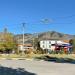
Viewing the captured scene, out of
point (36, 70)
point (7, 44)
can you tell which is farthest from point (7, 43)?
point (36, 70)

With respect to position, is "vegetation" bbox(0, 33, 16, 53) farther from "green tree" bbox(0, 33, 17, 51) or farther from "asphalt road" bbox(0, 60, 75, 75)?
"asphalt road" bbox(0, 60, 75, 75)

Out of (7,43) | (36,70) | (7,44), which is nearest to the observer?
(36,70)

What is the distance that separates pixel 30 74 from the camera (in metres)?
19.8

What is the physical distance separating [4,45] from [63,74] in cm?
7930

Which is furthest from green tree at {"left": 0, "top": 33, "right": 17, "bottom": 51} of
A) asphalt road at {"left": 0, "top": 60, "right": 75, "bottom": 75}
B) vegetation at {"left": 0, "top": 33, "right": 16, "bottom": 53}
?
asphalt road at {"left": 0, "top": 60, "right": 75, "bottom": 75}

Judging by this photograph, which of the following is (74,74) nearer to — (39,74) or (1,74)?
(39,74)

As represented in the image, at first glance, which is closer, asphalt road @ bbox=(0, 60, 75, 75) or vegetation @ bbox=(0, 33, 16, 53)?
asphalt road @ bbox=(0, 60, 75, 75)

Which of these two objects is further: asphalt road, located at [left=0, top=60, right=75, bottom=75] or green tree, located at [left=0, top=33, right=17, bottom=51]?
green tree, located at [left=0, top=33, right=17, bottom=51]

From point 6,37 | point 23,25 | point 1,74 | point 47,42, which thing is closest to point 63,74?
point 1,74

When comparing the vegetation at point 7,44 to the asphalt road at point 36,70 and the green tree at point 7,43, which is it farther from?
the asphalt road at point 36,70

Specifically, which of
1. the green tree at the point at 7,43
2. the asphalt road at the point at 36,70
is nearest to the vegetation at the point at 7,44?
the green tree at the point at 7,43

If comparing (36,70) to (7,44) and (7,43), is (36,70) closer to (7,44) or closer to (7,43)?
(7,44)

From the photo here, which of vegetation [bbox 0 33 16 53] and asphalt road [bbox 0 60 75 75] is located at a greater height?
vegetation [bbox 0 33 16 53]

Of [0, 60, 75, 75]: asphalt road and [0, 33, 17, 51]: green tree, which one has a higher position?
[0, 33, 17, 51]: green tree
